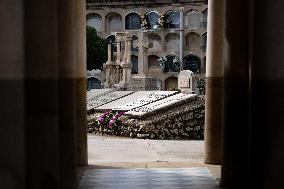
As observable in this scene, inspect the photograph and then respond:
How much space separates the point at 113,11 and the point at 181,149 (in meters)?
50.1

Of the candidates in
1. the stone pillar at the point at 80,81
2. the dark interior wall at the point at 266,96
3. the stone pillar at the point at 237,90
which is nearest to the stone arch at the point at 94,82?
the stone pillar at the point at 80,81

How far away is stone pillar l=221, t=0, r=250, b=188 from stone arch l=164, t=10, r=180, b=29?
5202 cm

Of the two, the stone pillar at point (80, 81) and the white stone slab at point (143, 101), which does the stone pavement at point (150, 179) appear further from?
the white stone slab at point (143, 101)

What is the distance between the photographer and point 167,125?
15164 millimetres

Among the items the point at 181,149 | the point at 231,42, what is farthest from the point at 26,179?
the point at 181,149

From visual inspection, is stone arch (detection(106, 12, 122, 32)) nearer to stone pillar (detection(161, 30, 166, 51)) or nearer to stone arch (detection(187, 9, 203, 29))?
stone pillar (detection(161, 30, 166, 51))

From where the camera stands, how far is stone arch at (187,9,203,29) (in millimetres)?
56944

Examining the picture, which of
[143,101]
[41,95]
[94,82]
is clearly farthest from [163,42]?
[41,95]

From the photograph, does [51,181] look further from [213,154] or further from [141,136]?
[141,136]

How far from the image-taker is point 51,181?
495cm

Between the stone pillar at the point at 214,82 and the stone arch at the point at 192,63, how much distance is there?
47481 millimetres

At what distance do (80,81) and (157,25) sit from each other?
50892 mm

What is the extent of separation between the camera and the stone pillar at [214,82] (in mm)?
8656

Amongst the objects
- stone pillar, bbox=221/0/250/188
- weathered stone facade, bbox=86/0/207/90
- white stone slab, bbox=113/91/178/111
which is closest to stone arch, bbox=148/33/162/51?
Result: weathered stone facade, bbox=86/0/207/90
